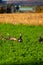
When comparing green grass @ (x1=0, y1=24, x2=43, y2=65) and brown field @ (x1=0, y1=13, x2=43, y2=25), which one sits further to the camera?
brown field @ (x1=0, y1=13, x2=43, y2=25)

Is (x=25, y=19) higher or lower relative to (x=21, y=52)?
lower

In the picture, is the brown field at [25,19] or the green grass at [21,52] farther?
the brown field at [25,19]

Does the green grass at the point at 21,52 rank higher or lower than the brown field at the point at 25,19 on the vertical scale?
higher

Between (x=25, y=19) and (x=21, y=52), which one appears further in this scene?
(x=25, y=19)

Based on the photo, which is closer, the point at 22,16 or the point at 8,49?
the point at 8,49

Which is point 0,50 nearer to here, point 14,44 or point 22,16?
point 14,44

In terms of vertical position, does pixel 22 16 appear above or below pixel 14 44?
below

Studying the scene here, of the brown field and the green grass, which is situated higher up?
the green grass

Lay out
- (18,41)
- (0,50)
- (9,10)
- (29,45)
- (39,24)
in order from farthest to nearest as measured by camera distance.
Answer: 1. (9,10)
2. (39,24)
3. (18,41)
4. (29,45)
5. (0,50)

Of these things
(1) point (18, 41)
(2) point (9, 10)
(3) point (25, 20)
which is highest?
(1) point (18, 41)

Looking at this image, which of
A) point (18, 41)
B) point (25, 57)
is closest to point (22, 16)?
point (18, 41)

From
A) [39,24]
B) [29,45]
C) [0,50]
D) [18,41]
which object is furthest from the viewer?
[39,24]

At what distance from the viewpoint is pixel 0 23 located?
18938 millimetres

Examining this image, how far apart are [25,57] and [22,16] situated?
10.2 m
